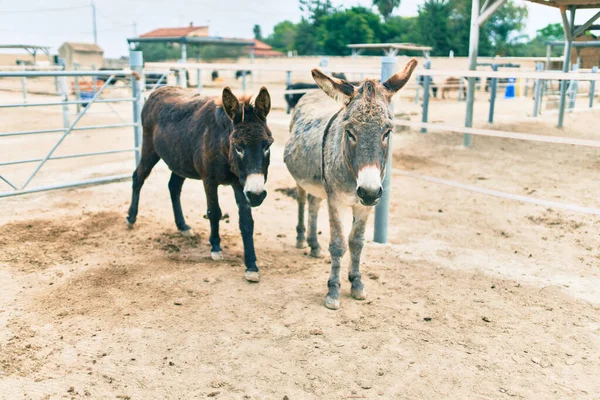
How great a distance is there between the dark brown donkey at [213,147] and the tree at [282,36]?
66.8 m

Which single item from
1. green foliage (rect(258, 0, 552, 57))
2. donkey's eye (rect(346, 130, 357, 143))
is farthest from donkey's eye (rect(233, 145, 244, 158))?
green foliage (rect(258, 0, 552, 57))

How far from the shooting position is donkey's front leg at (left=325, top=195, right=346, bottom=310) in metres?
3.91

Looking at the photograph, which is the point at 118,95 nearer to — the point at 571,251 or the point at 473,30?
the point at 473,30

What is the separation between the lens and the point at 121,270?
454cm

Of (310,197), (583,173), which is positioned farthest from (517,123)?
(310,197)

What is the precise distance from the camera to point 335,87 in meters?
3.54

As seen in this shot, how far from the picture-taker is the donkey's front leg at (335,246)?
391 cm

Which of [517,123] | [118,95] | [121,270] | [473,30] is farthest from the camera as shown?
[118,95]

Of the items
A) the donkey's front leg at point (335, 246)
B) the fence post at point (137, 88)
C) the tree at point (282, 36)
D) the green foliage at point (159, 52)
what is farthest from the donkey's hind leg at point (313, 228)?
the tree at point (282, 36)

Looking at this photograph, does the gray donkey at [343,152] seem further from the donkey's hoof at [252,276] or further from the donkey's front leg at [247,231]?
the donkey's hoof at [252,276]

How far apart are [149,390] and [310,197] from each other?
2.62m

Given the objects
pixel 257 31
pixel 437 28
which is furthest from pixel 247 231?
pixel 257 31

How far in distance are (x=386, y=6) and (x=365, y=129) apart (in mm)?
65439

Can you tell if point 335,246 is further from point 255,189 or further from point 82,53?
point 82,53
